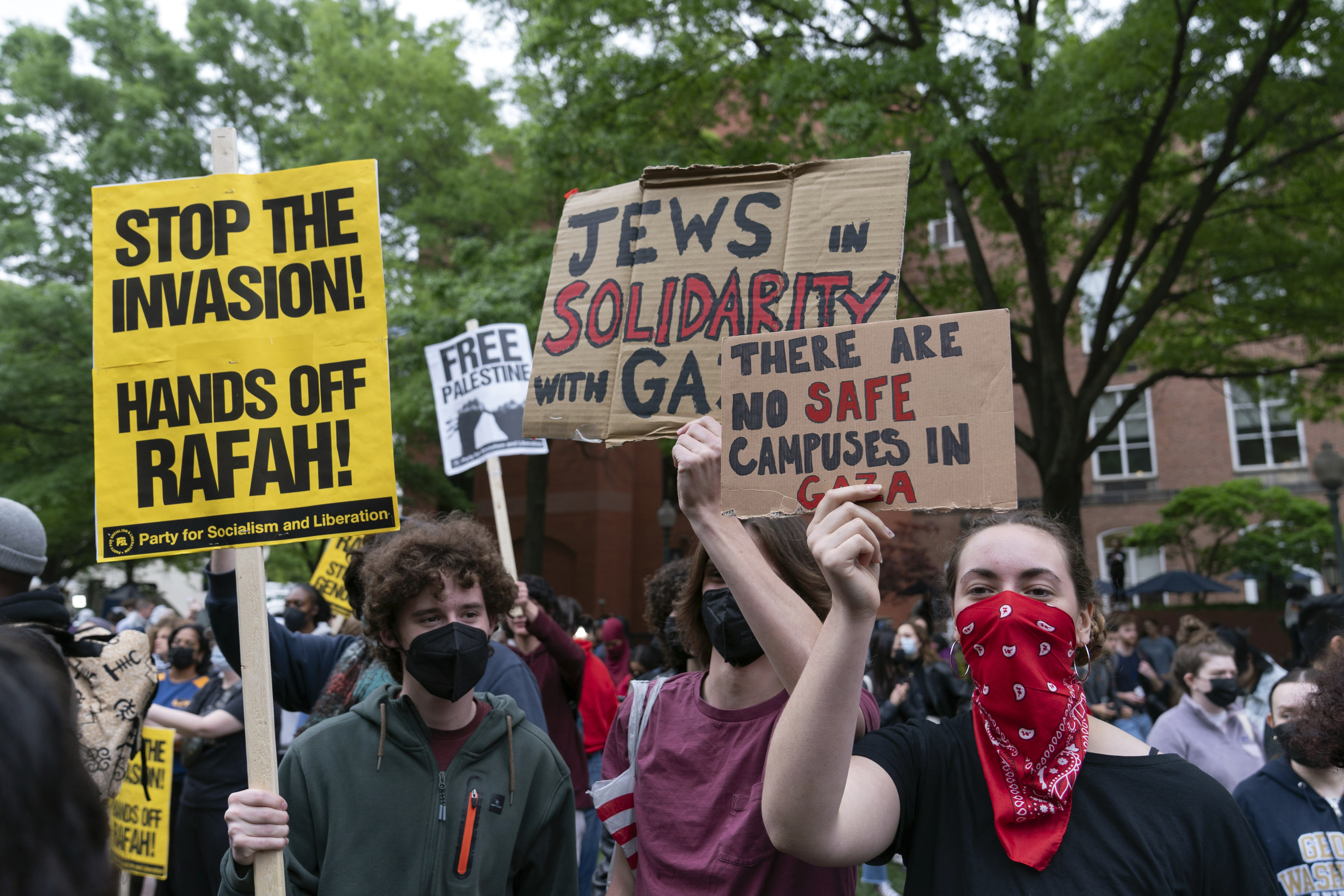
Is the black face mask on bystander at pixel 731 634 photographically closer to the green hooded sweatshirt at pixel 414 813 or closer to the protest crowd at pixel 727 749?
the protest crowd at pixel 727 749

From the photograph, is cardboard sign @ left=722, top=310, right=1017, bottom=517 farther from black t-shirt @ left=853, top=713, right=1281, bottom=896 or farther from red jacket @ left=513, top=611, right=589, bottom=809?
red jacket @ left=513, top=611, right=589, bottom=809

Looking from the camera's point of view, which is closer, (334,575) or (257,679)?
(257,679)

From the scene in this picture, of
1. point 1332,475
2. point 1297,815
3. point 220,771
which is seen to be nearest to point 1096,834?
point 1297,815

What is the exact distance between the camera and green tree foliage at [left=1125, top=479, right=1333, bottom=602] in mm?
24203

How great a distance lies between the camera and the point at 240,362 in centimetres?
273

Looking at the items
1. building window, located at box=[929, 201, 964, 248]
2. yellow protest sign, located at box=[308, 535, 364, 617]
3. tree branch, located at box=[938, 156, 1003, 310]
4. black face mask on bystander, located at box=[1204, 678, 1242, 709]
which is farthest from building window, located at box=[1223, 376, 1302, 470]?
yellow protest sign, located at box=[308, 535, 364, 617]

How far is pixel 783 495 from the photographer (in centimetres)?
218

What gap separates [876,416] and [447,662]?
4.51 feet

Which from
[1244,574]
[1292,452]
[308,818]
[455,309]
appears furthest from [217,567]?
[1292,452]

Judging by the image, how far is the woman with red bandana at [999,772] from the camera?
71.4 inches

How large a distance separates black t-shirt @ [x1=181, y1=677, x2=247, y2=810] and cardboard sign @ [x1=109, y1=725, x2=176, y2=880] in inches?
5.3

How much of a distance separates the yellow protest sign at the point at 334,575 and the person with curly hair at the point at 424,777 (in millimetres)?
4264

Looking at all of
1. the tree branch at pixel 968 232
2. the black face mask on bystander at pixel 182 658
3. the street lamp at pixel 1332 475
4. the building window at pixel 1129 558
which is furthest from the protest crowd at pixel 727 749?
the building window at pixel 1129 558

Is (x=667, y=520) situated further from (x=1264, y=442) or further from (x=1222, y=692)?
(x=1264, y=442)
